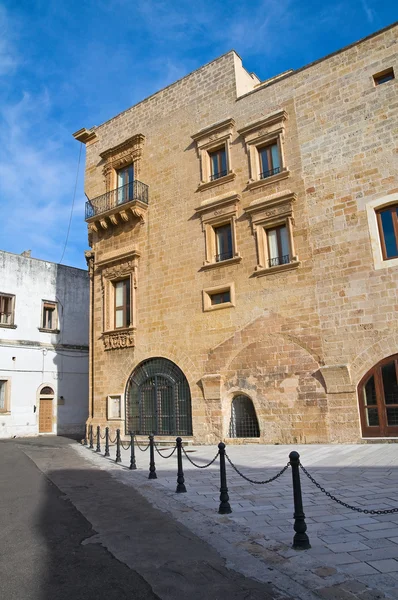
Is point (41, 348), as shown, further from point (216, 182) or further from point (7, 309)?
point (216, 182)

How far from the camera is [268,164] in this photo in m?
15.8

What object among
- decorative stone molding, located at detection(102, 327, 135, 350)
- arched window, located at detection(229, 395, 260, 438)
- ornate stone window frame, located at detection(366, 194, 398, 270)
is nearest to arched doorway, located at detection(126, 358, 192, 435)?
decorative stone molding, located at detection(102, 327, 135, 350)

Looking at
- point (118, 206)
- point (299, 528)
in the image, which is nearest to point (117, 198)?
point (118, 206)

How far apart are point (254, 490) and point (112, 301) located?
13.0 m

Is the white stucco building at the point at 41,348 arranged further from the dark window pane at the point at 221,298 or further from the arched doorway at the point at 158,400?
the dark window pane at the point at 221,298

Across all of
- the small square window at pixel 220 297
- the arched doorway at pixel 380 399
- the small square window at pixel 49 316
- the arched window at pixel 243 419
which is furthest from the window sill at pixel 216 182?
the small square window at pixel 49 316

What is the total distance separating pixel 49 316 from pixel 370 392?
1844 cm

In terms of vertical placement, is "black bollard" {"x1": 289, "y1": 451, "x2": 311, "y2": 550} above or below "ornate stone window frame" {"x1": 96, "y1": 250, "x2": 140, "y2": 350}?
below

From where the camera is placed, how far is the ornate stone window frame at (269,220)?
14.5 metres

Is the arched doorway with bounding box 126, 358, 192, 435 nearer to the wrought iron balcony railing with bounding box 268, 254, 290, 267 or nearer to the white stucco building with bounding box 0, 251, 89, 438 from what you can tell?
the wrought iron balcony railing with bounding box 268, 254, 290, 267

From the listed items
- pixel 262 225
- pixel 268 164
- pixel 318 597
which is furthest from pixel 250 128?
pixel 318 597

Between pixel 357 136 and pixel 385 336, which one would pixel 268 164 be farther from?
pixel 385 336

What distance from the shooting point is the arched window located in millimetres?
14790

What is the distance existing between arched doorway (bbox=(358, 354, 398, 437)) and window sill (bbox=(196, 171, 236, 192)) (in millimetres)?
7986
